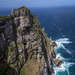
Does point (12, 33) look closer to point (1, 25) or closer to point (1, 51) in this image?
point (1, 25)

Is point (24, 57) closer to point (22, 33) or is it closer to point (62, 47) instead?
point (22, 33)

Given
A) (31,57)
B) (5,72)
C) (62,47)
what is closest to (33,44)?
(31,57)

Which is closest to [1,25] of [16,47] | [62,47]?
[16,47]

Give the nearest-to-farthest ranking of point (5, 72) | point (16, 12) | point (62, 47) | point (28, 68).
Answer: point (5, 72), point (28, 68), point (16, 12), point (62, 47)

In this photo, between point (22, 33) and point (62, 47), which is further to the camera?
point (62, 47)

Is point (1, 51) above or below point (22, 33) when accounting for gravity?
below

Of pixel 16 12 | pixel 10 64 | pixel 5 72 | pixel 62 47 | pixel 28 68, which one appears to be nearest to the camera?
pixel 5 72

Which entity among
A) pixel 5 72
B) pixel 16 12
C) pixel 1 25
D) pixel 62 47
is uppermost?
pixel 16 12
